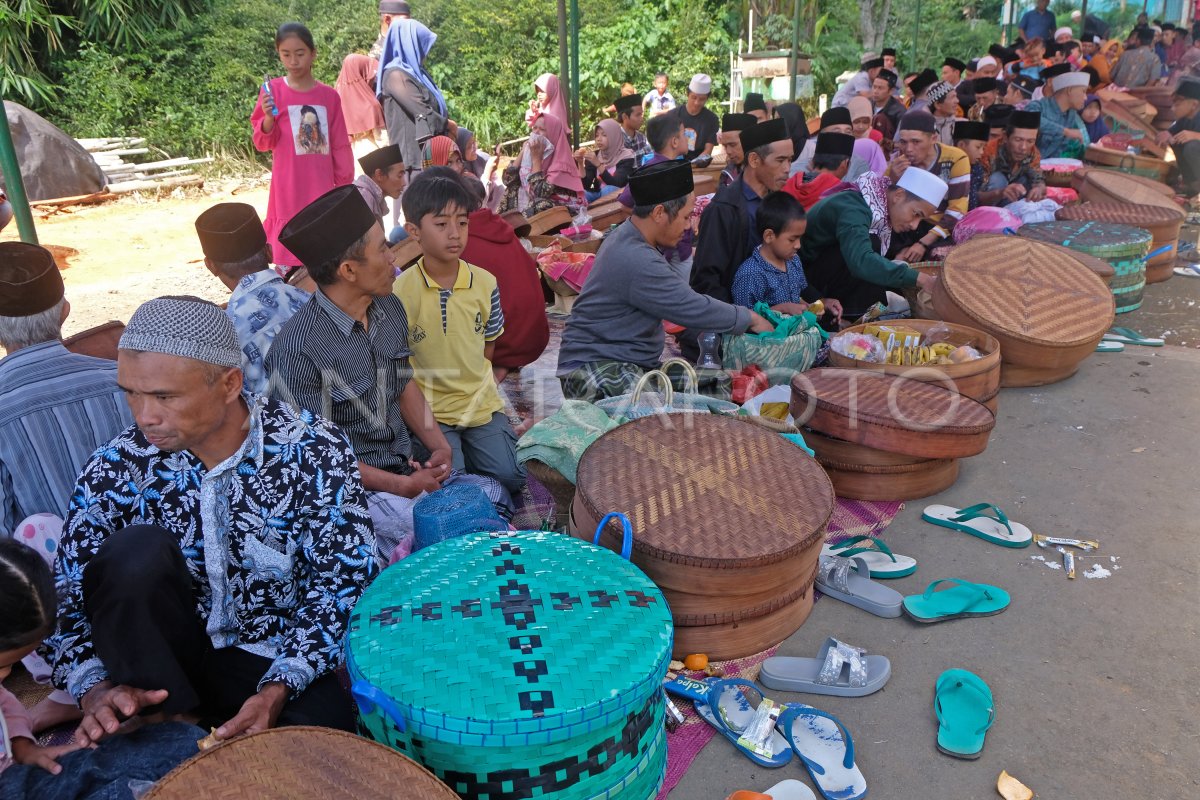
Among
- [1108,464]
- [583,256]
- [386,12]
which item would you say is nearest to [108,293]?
[386,12]

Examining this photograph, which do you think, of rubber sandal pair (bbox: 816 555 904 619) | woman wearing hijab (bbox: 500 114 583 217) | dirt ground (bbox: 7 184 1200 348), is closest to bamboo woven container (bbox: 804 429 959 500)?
rubber sandal pair (bbox: 816 555 904 619)

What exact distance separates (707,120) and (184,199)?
21.4ft

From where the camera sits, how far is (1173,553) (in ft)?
9.92

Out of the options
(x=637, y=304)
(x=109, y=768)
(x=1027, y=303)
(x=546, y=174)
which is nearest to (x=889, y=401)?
(x=637, y=304)

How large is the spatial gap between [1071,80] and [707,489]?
7.89m

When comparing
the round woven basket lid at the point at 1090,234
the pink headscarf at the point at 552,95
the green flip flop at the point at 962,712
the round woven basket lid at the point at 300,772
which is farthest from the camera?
the pink headscarf at the point at 552,95

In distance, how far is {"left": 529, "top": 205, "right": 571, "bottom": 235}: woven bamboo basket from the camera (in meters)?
6.46

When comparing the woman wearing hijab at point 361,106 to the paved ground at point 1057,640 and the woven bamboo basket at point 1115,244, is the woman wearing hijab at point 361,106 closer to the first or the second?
the woven bamboo basket at point 1115,244

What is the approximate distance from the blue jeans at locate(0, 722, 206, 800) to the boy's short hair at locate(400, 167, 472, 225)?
2017 millimetres

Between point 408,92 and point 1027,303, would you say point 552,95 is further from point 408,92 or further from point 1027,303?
point 1027,303

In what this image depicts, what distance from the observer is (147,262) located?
784cm

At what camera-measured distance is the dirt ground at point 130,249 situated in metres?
6.59

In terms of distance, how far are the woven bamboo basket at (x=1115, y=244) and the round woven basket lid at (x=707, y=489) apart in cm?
349

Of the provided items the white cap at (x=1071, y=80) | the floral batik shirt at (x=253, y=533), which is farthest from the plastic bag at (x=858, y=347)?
the white cap at (x=1071, y=80)
